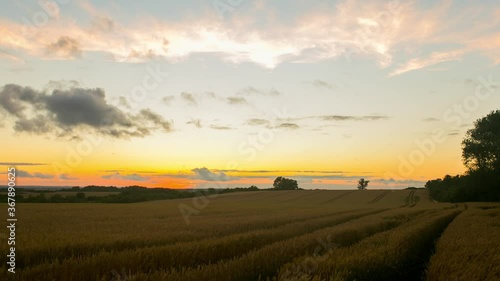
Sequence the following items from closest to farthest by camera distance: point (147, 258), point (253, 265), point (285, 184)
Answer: point (253, 265), point (147, 258), point (285, 184)

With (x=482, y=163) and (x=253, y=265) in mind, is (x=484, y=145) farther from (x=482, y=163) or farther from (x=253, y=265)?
(x=253, y=265)

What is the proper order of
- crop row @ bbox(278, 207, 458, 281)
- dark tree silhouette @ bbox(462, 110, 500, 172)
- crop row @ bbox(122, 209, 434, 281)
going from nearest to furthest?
crop row @ bbox(122, 209, 434, 281), crop row @ bbox(278, 207, 458, 281), dark tree silhouette @ bbox(462, 110, 500, 172)

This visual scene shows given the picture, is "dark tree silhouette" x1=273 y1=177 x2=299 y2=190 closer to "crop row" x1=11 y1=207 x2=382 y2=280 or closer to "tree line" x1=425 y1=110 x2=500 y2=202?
"tree line" x1=425 y1=110 x2=500 y2=202

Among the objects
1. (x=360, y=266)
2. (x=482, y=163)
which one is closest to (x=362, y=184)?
(x=482, y=163)

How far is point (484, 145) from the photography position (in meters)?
69.7

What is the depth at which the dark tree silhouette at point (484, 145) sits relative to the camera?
222ft

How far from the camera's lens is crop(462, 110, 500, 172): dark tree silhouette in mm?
67625

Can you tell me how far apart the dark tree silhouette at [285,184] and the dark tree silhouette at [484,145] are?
98.5m

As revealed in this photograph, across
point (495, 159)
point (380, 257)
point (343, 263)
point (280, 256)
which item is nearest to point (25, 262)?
point (280, 256)

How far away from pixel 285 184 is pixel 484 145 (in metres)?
104

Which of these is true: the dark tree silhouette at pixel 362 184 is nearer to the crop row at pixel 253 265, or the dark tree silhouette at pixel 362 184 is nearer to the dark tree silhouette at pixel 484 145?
the dark tree silhouette at pixel 484 145

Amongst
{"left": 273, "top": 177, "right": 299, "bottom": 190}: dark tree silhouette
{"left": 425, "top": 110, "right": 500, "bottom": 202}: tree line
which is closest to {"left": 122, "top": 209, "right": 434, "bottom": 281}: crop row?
{"left": 425, "top": 110, "right": 500, "bottom": 202}: tree line

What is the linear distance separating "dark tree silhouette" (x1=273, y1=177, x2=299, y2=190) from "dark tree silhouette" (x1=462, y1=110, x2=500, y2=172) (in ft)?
323

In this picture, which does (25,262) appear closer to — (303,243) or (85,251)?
(85,251)
